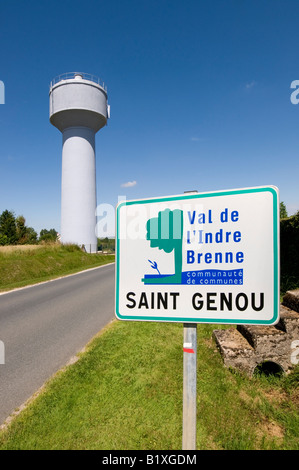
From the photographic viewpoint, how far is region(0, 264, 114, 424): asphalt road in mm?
3924

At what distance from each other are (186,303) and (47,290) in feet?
35.8

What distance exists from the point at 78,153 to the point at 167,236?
31.9 metres

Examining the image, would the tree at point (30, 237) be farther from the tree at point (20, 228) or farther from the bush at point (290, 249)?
the bush at point (290, 249)

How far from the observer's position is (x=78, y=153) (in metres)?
30.8

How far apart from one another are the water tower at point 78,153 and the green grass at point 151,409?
90.4ft

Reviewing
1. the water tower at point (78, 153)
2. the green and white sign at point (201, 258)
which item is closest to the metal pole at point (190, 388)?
the green and white sign at point (201, 258)

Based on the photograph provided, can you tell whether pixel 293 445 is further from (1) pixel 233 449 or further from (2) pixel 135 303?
(2) pixel 135 303

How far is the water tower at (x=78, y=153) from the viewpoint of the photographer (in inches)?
1188

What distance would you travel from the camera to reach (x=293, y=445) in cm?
233

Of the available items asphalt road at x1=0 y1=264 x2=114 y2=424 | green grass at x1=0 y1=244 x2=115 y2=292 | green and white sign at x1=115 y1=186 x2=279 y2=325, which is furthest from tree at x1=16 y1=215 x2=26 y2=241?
green and white sign at x1=115 y1=186 x2=279 y2=325

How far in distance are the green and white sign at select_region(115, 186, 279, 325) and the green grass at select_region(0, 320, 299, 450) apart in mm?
1641

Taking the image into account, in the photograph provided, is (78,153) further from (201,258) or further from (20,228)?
(201,258)

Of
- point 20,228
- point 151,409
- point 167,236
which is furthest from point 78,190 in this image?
point 167,236
